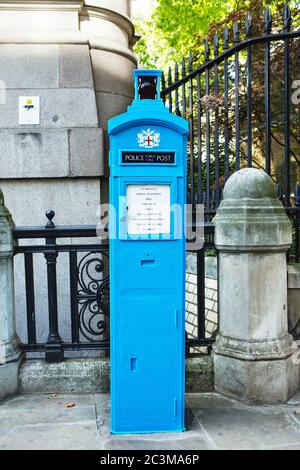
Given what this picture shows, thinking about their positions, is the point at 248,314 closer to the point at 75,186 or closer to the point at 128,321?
the point at 128,321

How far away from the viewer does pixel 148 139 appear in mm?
3059

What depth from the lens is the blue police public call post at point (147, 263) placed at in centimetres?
305

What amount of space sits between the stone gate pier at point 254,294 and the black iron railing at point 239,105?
68cm

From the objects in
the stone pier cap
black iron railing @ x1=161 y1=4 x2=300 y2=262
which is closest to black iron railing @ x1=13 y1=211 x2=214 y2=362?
the stone pier cap

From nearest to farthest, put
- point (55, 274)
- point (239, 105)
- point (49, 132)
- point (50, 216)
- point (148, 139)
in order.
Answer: point (148, 139)
point (50, 216)
point (55, 274)
point (49, 132)
point (239, 105)

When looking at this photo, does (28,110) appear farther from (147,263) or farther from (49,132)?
(147,263)

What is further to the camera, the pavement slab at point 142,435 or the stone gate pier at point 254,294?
the stone gate pier at point 254,294

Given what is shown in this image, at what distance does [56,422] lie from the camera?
3.38 m

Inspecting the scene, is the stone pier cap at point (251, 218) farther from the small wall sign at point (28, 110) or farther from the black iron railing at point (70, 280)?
the small wall sign at point (28, 110)

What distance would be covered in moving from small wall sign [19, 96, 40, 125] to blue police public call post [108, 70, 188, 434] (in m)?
2.51

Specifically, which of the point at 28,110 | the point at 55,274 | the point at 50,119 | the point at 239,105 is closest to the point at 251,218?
the point at 55,274

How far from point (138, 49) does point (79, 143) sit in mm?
17600

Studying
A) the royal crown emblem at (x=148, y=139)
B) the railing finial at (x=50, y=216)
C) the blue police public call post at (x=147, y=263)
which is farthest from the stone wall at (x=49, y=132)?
the royal crown emblem at (x=148, y=139)

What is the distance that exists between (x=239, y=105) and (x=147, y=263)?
602cm
